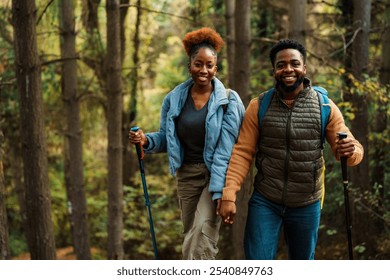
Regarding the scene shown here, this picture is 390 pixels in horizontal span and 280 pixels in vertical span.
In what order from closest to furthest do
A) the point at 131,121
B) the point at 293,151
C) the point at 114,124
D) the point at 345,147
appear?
the point at 345,147 < the point at 293,151 < the point at 114,124 < the point at 131,121

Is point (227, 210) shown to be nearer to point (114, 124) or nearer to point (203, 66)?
point (203, 66)

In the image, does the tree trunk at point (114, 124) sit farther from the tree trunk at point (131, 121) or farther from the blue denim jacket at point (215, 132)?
the tree trunk at point (131, 121)

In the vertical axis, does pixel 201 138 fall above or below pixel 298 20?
below

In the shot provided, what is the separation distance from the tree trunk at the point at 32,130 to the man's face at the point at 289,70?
3254 millimetres

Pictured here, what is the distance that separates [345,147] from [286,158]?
1.45ft

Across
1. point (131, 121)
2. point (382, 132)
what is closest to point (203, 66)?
point (382, 132)

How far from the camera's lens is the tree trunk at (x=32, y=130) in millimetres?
5988

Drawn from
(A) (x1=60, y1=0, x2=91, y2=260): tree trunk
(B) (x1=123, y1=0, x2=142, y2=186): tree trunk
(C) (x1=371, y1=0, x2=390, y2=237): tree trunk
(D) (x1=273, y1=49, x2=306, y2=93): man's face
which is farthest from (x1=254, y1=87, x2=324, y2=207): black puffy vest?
(B) (x1=123, y1=0, x2=142, y2=186): tree trunk

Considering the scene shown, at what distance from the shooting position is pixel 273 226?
4.12 m

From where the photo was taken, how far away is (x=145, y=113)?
15.8 meters
